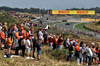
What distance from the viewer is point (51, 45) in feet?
47.0

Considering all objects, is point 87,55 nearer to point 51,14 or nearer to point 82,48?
point 82,48

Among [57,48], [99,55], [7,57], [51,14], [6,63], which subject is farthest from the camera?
[51,14]

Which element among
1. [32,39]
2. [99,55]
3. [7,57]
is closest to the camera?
[7,57]

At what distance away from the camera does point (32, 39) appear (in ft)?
35.5

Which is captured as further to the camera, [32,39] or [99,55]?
[99,55]

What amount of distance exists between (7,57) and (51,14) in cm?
10153

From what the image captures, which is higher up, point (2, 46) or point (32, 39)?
point (32, 39)

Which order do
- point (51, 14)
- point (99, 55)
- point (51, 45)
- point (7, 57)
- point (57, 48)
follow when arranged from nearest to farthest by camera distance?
point (7, 57) < point (99, 55) < point (57, 48) < point (51, 45) < point (51, 14)

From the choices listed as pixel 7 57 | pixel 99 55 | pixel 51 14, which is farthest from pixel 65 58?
pixel 51 14

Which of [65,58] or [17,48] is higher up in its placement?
[17,48]

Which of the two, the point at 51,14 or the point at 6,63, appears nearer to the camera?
the point at 6,63

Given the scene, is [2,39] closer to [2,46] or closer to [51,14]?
[2,46]

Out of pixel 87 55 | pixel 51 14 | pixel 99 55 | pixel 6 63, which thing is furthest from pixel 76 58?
pixel 51 14

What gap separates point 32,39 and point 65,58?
8.63 feet
